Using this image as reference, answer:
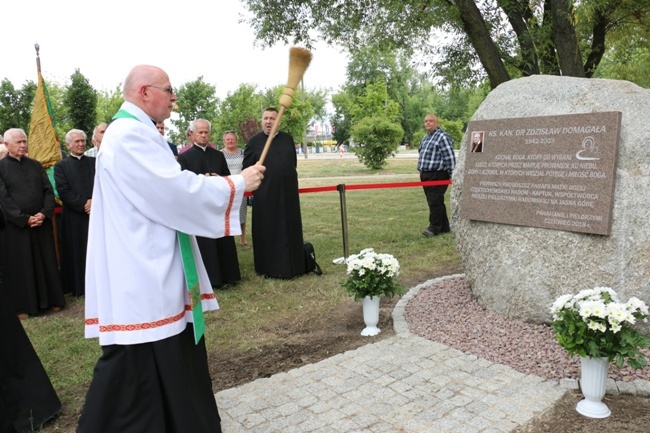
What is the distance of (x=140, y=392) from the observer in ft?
8.43

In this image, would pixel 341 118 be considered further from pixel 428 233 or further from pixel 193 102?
pixel 428 233

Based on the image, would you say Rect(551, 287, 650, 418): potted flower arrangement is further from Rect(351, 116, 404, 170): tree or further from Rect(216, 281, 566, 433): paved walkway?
Rect(351, 116, 404, 170): tree

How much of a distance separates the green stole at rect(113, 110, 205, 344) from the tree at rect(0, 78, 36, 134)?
26.1 metres

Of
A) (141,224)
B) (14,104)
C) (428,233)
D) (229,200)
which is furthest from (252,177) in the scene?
(14,104)

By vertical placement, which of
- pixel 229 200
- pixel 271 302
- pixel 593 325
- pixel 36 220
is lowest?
pixel 271 302

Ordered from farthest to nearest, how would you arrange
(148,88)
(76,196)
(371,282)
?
(76,196), (371,282), (148,88)

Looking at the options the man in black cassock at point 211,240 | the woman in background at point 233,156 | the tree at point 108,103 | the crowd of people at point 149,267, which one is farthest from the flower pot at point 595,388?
the tree at point 108,103

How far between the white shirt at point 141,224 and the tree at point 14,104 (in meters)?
26.0

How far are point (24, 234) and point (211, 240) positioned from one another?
6.80 feet

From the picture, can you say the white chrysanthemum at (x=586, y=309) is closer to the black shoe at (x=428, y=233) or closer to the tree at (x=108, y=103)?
the black shoe at (x=428, y=233)

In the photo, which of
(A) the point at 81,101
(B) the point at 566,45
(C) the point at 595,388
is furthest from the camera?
(A) the point at 81,101

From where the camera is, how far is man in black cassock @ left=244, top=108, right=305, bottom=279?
7.07m

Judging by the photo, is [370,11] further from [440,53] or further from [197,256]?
[197,256]

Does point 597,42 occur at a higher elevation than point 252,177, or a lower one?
higher
